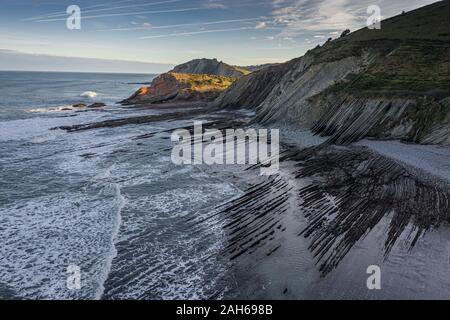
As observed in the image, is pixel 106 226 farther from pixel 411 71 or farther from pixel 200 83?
pixel 200 83

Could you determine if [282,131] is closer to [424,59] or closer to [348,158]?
[348,158]

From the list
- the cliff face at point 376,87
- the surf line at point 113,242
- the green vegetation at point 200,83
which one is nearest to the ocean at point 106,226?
the surf line at point 113,242

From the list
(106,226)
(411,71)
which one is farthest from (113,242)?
(411,71)

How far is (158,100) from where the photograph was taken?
73688 millimetres

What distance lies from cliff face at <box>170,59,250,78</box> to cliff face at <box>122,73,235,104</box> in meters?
50.4

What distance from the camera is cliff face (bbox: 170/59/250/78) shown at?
131 meters

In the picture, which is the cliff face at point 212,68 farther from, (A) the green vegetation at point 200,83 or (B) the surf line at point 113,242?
(B) the surf line at point 113,242

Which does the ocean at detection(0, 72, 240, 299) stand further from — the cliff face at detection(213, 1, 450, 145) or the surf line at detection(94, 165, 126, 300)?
the cliff face at detection(213, 1, 450, 145)

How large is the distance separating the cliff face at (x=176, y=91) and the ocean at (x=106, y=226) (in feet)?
150

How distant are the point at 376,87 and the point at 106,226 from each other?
30760mm

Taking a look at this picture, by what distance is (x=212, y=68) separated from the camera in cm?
14500

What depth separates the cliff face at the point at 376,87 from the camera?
93.3 ft

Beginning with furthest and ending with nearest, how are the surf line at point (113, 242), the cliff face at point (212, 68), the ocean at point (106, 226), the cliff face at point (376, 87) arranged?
1. the cliff face at point (212, 68)
2. the cliff face at point (376, 87)
3. the ocean at point (106, 226)
4. the surf line at point (113, 242)
